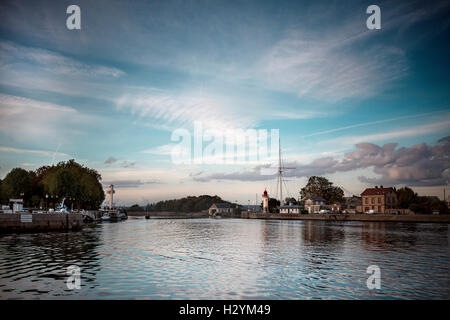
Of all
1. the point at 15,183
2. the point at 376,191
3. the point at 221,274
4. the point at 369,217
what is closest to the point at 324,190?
the point at 376,191

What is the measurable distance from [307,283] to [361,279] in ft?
13.7

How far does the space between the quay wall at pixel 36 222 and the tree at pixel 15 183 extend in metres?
37.0

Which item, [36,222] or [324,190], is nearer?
[36,222]

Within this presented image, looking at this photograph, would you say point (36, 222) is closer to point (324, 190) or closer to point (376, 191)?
point (376, 191)

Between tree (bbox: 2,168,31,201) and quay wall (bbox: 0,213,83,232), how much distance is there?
36999 mm

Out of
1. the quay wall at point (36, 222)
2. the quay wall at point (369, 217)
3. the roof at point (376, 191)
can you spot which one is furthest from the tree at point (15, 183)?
the roof at point (376, 191)

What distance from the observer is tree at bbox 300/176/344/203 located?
192750 millimetres

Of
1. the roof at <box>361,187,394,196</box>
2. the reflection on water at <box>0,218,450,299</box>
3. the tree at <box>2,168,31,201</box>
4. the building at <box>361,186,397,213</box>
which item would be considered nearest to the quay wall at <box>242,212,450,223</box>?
the building at <box>361,186,397,213</box>

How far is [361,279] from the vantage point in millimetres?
23938

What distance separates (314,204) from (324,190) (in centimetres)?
2225

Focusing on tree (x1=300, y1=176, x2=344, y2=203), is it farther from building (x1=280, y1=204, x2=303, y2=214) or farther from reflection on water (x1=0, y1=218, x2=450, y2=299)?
reflection on water (x1=0, y1=218, x2=450, y2=299)

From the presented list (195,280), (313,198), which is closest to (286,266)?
(195,280)

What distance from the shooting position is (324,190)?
194 m
